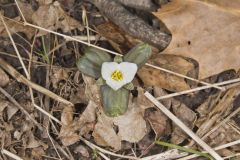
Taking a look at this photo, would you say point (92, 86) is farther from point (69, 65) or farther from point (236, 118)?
point (236, 118)

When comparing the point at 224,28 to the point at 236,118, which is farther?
the point at 236,118

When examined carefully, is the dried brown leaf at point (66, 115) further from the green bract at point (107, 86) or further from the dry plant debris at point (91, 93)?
the green bract at point (107, 86)

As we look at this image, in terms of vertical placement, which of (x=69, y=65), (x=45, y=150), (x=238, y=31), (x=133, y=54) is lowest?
(x=45, y=150)

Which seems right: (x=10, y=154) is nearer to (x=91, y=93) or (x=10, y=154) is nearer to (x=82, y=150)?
(x=82, y=150)

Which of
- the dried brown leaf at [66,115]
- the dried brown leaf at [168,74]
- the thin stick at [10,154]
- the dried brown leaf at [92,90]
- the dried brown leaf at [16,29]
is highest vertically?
the dried brown leaf at [16,29]

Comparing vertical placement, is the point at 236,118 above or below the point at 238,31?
below

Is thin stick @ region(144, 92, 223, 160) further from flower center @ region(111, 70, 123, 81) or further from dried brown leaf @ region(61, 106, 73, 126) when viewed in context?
dried brown leaf @ region(61, 106, 73, 126)

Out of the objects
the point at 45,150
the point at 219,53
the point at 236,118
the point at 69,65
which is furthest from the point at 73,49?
the point at 236,118

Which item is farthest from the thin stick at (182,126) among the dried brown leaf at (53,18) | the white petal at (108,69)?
the dried brown leaf at (53,18)
